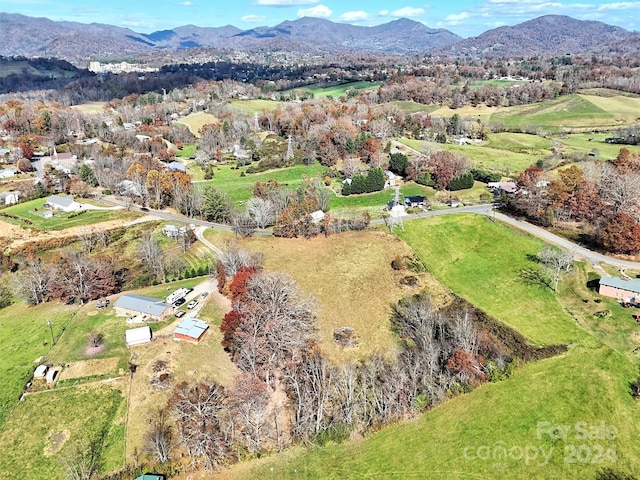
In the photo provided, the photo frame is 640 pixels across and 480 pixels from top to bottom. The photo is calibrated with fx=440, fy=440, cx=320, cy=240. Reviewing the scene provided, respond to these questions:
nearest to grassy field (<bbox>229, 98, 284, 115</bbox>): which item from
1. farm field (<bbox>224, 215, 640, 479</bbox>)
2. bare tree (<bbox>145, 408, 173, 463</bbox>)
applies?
Answer: farm field (<bbox>224, 215, 640, 479</bbox>)

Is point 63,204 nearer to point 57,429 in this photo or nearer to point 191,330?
point 191,330

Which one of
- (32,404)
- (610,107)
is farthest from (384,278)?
(610,107)

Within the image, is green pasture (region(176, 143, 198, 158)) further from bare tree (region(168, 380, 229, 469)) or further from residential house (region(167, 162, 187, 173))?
bare tree (region(168, 380, 229, 469))

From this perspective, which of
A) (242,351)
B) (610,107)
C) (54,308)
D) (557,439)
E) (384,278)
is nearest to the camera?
(557,439)

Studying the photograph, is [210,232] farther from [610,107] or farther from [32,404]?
[610,107]

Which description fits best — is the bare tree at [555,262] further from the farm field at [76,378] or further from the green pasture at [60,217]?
the green pasture at [60,217]
